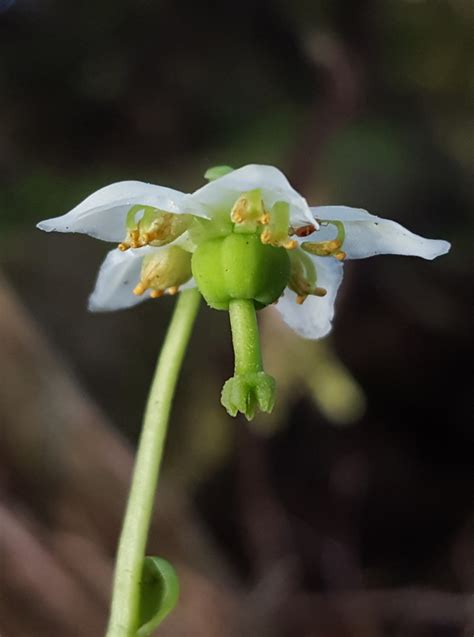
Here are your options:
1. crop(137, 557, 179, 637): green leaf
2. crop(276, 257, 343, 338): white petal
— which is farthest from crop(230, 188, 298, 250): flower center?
crop(137, 557, 179, 637): green leaf

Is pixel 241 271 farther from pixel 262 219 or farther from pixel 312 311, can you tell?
pixel 312 311

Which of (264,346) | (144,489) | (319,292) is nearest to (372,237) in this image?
(319,292)

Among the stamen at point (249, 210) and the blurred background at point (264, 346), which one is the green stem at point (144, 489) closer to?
the stamen at point (249, 210)

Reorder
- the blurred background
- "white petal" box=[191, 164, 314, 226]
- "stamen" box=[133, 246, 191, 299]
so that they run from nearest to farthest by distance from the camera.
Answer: "white petal" box=[191, 164, 314, 226], "stamen" box=[133, 246, 191, 299], the blurred background

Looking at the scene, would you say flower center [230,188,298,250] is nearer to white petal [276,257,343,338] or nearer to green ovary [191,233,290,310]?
green ovary [191,233,290,310]

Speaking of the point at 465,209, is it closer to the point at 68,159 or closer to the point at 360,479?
the point at 360,479

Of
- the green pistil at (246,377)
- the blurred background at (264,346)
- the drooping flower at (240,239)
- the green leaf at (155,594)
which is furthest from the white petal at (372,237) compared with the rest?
the blurred background at (264,346)

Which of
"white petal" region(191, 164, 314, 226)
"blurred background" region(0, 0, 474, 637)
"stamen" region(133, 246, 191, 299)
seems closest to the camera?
"white petal" region(191, 164, 314, 226)
